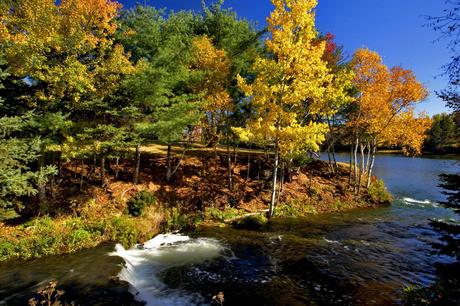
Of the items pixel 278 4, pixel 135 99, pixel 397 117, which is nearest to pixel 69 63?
pixel 135 99

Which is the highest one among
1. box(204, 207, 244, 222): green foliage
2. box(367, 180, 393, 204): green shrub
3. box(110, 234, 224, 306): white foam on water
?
box(367, 180, 393, 204): green shrub

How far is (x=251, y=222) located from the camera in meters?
20.4

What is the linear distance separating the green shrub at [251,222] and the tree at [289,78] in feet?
13.7

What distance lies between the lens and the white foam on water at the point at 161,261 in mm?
10977

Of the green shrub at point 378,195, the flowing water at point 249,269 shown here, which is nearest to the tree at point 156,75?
the flowing water at point 249,269

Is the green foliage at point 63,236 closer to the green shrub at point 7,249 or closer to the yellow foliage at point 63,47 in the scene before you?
the green shrub at point 7,249

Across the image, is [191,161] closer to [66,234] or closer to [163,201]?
[163,201]

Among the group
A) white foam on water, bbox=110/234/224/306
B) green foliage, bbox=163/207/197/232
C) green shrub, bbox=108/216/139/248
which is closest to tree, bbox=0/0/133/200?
green shrub, bbox=108/216/139/248

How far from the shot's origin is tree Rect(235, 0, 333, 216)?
18828 mm

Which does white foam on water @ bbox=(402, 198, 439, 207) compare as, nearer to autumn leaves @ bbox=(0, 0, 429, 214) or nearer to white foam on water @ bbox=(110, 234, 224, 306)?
autumn leaves @ bbox=(0, 0, 429, 214)

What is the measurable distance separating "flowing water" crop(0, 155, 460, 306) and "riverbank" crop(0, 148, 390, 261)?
115cm

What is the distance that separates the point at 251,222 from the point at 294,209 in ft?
14.7

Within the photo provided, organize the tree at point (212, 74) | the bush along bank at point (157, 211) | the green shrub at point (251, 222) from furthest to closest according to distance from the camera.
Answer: the tree at point (212, 74) < the green shrub at point (251, 222) < the bush along bank at point (157, 211)

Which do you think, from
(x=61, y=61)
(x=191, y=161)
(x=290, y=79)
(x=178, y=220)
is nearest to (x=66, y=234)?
(x=178, y=220)
